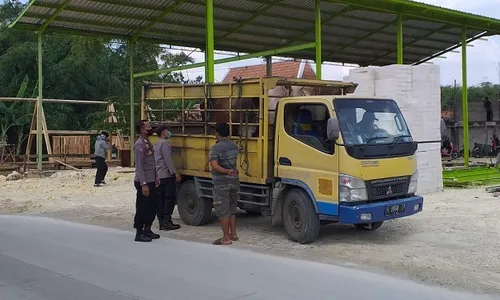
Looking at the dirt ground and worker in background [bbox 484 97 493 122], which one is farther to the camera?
worker in background [bbox 484 97 493 122]

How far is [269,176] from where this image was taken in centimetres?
983

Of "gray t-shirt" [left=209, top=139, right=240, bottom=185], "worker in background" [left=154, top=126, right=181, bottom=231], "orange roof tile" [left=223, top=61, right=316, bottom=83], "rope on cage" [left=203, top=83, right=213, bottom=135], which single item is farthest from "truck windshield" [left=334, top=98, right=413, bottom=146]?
"orange roof tile" [left=223, top=61, right=316, bottom=83]

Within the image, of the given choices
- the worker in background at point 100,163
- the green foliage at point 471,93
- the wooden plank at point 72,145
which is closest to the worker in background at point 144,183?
the worker in background at point 100,163

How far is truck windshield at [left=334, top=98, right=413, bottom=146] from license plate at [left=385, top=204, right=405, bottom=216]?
1014 millimetres

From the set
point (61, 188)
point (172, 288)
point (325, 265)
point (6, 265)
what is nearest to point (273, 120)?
point (325, 265)

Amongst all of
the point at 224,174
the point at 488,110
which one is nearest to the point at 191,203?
the point at 224,174

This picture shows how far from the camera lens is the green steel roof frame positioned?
18344 millimetres

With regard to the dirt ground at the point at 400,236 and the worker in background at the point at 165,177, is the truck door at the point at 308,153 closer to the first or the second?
the dirt ground at the point at 400,236

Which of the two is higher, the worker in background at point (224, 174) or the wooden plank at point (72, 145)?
the wooden plank at point (72, 145)

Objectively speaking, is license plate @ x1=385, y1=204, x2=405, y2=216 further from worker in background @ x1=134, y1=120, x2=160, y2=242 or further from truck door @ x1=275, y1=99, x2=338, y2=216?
worker in background @ x1=134, y1=120, x2=160, y2=242

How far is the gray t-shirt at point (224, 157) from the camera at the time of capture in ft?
30.9

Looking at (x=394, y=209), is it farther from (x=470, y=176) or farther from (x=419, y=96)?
(x=470, y=176)

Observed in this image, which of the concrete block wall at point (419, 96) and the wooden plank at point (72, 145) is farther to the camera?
the wooden plank at point (72, 145)

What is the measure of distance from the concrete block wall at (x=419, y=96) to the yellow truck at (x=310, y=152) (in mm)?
3416
